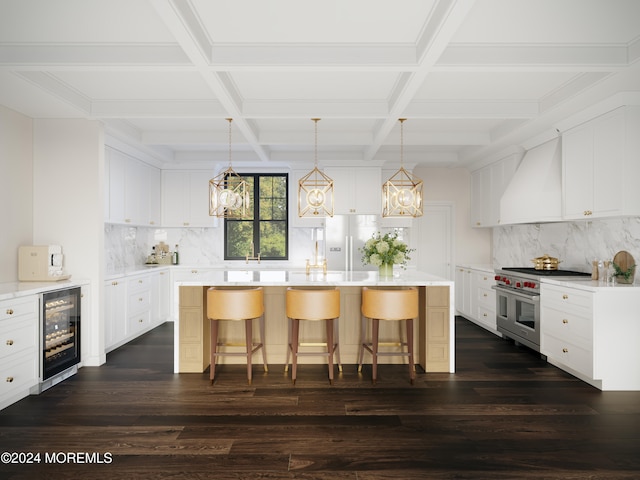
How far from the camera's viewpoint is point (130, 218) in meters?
5.78

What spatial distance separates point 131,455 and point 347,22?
309 cm

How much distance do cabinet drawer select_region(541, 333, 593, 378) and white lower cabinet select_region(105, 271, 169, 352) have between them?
487 cm

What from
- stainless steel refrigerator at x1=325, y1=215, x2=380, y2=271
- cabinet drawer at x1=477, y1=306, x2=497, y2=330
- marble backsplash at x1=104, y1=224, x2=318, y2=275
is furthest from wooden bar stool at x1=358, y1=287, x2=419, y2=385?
marble backsplash at x1=104, y1=224, x2=318, y2=275

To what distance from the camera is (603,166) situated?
3.87 metres

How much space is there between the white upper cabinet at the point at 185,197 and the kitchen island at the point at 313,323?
2823 mm

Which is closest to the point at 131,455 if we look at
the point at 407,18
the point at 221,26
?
the point at 221,26

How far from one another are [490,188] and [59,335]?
19.3ft

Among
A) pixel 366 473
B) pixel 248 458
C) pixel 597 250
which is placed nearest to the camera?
Result: pixel 366 473

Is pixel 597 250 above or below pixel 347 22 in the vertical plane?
below

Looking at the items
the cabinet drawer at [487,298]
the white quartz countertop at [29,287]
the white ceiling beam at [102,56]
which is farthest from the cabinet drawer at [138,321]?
the cabinet drawer at [487,298]

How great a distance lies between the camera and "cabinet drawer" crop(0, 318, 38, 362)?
3.16 metres

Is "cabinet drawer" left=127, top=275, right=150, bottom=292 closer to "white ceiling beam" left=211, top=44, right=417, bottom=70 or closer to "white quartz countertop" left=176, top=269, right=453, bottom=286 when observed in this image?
"white quartz countertop" left=176, top=269, right=453, bottom=286

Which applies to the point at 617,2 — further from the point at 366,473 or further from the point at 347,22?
the point at 366,473

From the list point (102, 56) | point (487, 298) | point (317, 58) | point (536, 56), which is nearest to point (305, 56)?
point (317, 58)
